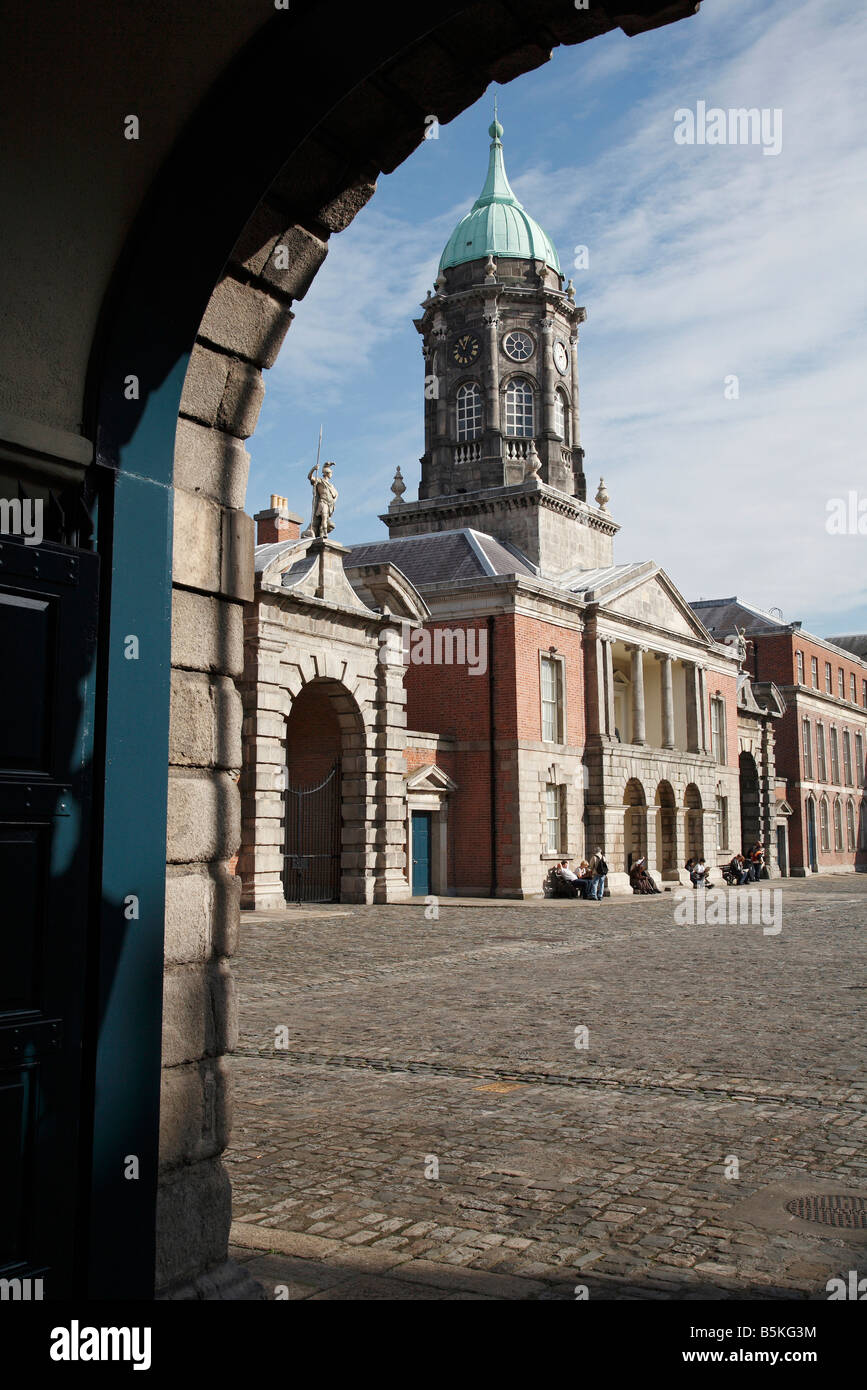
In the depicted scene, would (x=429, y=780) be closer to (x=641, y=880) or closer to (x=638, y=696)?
(x=641, y=880)

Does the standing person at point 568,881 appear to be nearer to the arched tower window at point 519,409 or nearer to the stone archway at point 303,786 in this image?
the stone archway at point 303,786

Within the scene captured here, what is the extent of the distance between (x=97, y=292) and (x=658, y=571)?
39439 mm

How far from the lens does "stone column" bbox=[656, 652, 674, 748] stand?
43469 mm

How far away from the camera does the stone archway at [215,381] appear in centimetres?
398

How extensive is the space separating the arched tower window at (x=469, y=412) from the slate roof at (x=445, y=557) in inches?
245

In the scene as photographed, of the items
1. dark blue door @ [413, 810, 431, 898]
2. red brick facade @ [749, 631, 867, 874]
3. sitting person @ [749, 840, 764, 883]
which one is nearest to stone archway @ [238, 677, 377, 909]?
dark blue door @ [413, 810, 431, 898]

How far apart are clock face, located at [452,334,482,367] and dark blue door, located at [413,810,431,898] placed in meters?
19.7

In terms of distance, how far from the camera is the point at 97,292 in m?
4.02

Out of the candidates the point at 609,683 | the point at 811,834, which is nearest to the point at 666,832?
the point at 609,683

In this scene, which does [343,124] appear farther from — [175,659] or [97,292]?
[175,659]

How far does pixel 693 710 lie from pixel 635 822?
6.61 m

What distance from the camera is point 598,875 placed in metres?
33.9
